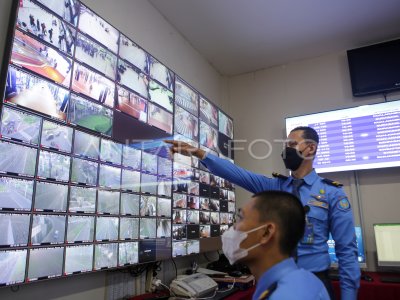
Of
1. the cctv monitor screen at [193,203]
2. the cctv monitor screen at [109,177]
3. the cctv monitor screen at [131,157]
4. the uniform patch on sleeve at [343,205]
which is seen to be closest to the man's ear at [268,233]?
the uniform patch on sleeve at [343,205]

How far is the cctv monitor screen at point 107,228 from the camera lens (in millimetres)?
1825

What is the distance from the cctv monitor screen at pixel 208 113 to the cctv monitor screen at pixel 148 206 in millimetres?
1154

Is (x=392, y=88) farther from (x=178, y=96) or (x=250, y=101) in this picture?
(x=178, y=96)

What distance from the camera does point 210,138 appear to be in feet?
10.9

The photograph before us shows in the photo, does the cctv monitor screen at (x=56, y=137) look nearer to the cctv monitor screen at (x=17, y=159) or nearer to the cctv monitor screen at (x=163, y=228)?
the cctv monitor screen at (x=17, y=159)

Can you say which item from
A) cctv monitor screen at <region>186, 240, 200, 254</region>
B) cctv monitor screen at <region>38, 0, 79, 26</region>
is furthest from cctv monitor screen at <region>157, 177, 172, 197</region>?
cctv monitor screen at <region>38, 0, 79, 26</region>

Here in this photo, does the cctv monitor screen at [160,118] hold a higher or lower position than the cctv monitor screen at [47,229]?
higher

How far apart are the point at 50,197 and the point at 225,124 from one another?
248 centimetres

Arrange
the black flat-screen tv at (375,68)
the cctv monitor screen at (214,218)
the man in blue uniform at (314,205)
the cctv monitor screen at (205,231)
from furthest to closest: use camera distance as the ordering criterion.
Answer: the black flat-screen tv at (375,68) < the cctv monitor screen at (214,218) < the cctv monitor screen at (205,231) < the man in blue uniform at (314,205)

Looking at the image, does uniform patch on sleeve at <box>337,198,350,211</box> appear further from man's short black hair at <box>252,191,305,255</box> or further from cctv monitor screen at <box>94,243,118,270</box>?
cctv monitor screen at <box>94,243,118,270</box>

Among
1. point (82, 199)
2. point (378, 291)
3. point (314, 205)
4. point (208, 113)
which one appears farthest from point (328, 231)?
point (208, 113)

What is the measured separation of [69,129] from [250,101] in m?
2.86

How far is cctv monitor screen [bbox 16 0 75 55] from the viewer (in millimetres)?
1546

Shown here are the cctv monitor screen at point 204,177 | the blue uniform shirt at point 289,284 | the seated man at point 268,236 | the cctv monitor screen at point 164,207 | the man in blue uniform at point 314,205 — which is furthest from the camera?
the cctv monitor screen at point 204,177
